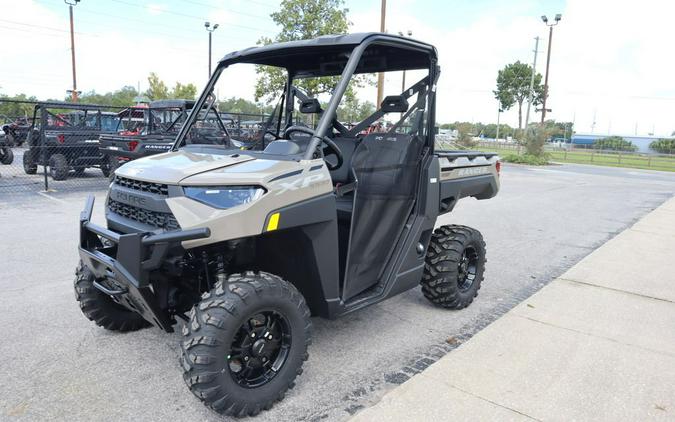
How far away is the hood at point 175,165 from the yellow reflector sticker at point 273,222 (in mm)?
443

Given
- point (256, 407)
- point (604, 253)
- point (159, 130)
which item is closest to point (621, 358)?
point (256, 407)

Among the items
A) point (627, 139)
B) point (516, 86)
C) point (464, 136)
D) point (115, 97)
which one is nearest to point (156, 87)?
point (115, 97)

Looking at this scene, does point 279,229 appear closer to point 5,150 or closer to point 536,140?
point 5,150

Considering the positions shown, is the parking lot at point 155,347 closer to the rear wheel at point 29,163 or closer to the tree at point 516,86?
the rear wheel at point 29,163

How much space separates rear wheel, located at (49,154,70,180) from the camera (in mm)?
12648

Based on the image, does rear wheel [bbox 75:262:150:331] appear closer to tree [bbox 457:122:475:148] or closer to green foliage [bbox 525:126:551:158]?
tree [bbox 457:122:475:148]

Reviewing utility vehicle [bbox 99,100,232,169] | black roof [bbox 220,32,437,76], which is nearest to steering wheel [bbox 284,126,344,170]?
black roof [bbox 220,32,437,76]

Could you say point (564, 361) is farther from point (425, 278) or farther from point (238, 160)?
point (238, 160)

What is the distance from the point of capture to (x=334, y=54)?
11.9 feet

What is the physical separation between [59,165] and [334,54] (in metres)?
11.5

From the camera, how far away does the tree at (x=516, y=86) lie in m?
58.3

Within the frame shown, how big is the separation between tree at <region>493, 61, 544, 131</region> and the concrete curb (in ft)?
190

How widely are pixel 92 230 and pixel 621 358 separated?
3.81 m

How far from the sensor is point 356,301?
349cm
